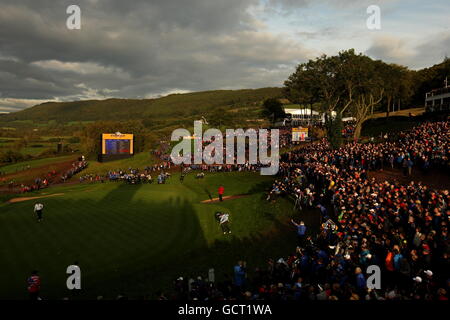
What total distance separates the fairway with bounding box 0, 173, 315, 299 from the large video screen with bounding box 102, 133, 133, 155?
3957 cm

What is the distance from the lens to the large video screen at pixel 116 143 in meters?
66.5

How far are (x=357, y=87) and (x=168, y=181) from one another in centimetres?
4005

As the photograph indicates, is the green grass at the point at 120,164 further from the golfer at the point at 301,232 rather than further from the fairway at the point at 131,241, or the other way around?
the golfer at the point at 301,232

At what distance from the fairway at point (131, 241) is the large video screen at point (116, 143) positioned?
1558 inches

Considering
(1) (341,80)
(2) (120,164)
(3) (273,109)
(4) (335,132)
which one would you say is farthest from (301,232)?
(3) (273,109)

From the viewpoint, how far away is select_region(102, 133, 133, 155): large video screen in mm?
66500

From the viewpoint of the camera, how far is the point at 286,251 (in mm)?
18031

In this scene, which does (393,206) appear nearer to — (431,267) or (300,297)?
(431,267)

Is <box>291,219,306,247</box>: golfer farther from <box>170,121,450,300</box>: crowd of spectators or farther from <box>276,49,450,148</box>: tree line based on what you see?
<box>276,49,450,148</box>: tree line

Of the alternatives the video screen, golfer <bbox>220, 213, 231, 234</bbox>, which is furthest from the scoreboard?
golfer <bbox>220, 213, 231, 234</bbox>

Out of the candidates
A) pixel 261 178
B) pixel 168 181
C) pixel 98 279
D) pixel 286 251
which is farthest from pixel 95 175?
pixel 286 251

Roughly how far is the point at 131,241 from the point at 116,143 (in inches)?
2061

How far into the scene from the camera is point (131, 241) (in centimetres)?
1980

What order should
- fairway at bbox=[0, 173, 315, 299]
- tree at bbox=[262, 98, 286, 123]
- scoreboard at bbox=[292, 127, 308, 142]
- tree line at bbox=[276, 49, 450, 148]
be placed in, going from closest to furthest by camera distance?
fairway at bbox=[0, 173, 315, 299] → tree line at bbox=[276, 49, 450, 148] → scoreboard at bbox=[292, 127, 308, 142] → tree at bbox=[262, 98, 286, 123]
